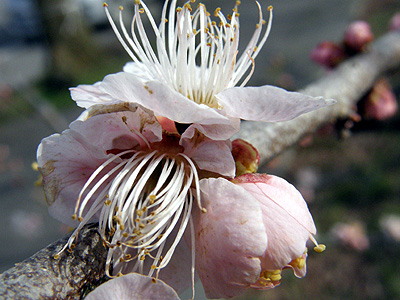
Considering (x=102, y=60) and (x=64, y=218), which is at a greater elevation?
(x=64, y=218)

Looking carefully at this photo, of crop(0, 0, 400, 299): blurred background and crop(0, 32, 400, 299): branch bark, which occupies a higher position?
crop(0, 32, 400, 299): branch bark

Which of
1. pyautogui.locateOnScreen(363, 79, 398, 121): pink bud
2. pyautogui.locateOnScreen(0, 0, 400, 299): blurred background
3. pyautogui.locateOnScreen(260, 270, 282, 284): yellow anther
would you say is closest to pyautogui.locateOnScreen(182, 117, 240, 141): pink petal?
pyautogui.locateOnScreen(260, 270, 282, 284): yellow anther

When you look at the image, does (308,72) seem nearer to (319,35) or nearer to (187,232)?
(319,35)

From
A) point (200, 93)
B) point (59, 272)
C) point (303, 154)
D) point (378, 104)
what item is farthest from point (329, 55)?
point (303, 154)

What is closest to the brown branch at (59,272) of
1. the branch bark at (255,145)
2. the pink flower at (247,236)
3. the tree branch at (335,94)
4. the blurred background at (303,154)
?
the branch bark at (255,145)

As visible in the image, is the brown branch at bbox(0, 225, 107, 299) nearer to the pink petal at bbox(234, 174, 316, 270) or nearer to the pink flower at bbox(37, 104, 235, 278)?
the pink flower at bbox(37, 104, 235, 278)

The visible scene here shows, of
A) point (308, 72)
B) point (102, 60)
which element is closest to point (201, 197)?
point (308, 72)
